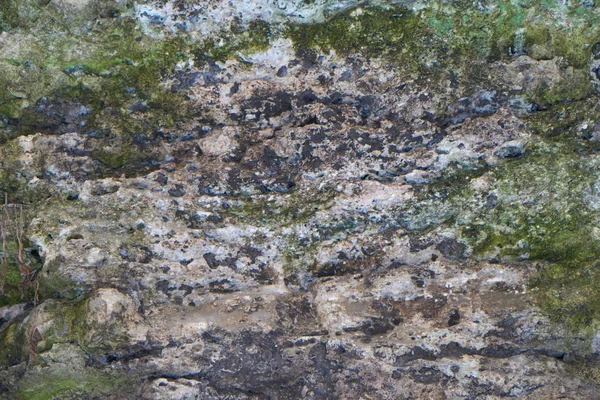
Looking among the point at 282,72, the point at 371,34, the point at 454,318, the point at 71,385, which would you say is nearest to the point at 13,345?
the point at 71,385

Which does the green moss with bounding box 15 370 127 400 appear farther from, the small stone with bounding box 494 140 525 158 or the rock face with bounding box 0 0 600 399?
the small stone with bounding box 494 140 525 158

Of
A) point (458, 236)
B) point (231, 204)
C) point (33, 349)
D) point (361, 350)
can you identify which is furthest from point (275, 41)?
point (33, 349)

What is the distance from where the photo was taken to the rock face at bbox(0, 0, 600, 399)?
329 cm

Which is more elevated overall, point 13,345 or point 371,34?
point 371,34

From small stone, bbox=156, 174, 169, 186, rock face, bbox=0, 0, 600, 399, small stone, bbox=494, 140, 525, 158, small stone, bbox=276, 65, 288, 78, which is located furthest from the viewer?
small stone, bbox=276, 65, 288, 78

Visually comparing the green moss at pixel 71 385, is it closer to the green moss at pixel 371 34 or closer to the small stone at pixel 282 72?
the small stone at pixel 282 72

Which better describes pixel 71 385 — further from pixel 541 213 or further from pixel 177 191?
pixel 541 213

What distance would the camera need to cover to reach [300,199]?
354 cm

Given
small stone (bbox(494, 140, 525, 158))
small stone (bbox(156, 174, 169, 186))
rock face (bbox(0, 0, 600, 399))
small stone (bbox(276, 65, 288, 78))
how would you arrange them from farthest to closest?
small stone (bbox(276, 65, 288, 78)), small stone (bbox(156, 174, 169, 186)), small stone (bbox(494, 140, 525, 158)), rock face (bbox(0, 0, 600, 399))

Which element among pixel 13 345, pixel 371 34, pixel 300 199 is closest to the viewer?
pixel 13 345

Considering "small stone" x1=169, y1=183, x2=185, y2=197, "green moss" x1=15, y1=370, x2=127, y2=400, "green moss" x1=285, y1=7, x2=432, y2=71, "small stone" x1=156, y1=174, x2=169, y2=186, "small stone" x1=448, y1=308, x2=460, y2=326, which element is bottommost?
"green moss" x1=15, y1=370, x2=127, y2=400

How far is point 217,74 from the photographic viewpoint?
370 centimetres

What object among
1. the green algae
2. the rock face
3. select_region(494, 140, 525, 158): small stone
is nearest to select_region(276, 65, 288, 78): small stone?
the rock face

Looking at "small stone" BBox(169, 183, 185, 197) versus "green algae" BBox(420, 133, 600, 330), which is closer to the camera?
"green algae" BBox(420, 133, 600, 330)
